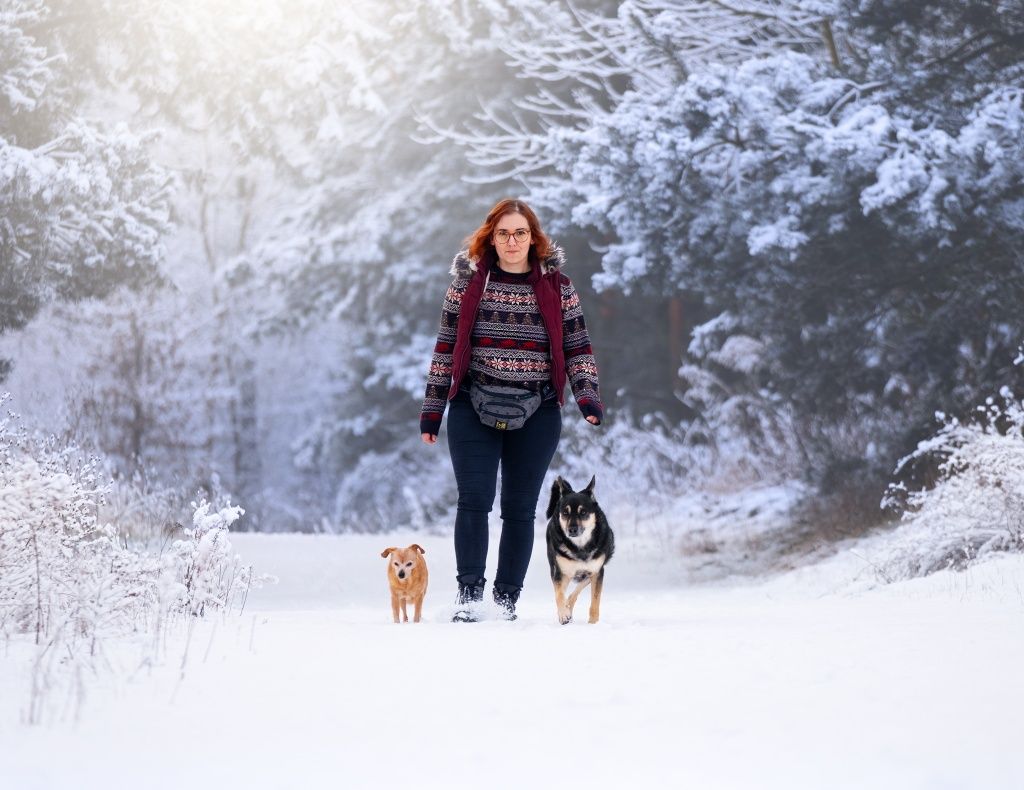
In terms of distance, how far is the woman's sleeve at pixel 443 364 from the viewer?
212 inches

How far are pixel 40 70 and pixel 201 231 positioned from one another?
29.6 ft

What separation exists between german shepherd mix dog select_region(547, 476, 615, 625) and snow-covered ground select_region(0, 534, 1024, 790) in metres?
0.42

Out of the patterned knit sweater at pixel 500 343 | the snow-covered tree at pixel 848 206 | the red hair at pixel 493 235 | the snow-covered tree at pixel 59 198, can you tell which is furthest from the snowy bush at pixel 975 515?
the snow-covered tree at pixel 59 198

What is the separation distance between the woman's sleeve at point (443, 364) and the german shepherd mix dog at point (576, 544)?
0.65 meters

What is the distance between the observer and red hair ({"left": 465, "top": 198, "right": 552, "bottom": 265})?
17.5 feet

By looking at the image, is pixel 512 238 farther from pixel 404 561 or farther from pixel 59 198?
pixel 59 198

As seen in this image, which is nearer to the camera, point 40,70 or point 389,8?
point 40,70

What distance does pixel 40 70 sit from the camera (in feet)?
48.0

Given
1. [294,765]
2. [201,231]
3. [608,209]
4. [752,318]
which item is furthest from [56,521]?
[201,231]

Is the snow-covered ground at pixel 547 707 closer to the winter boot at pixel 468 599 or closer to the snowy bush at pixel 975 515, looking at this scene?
the winter boot at pixel 468 599

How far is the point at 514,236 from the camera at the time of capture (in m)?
5.30

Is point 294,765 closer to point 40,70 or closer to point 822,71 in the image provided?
point 822,71

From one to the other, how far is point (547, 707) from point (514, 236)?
7.26ft

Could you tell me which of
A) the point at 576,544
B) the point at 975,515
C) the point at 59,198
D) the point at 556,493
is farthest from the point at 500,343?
the point at 59,198
